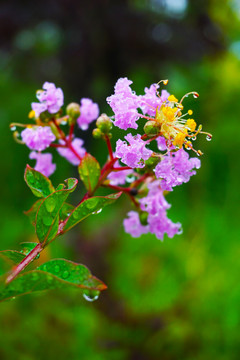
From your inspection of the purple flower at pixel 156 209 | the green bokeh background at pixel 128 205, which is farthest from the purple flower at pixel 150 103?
the green bokeh background at pixel 128 205

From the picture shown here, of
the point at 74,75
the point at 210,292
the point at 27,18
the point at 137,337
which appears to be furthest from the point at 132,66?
the point at 137,337

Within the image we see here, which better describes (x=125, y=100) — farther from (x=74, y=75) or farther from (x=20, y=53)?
(x=20, y=53)

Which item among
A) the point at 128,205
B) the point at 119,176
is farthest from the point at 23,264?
the point at 128,205

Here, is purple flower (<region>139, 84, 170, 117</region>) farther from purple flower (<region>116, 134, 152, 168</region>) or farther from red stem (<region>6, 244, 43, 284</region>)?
red stem (<region>6, 244, 43, 284</region>)

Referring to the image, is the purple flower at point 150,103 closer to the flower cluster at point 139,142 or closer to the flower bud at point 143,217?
the flower cluster at point 139,142

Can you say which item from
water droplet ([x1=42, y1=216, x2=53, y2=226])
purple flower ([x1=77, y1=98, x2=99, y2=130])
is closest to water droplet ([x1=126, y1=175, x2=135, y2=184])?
purple flower ([x1=77, y1=98, x2=99, y2=130])

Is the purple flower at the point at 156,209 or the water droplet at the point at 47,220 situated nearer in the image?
the water droplet at the point at 47,220
